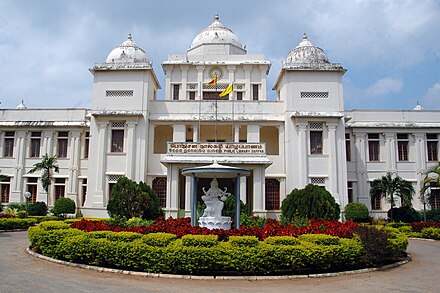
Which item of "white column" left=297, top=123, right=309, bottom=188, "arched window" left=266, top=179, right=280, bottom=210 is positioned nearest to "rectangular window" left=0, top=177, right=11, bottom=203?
"arched window" left=266, top=179, right=280, bottom=210

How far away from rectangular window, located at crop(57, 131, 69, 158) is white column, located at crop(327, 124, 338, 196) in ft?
60.1

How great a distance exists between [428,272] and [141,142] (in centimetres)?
1797

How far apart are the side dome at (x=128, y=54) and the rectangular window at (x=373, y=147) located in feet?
53.7

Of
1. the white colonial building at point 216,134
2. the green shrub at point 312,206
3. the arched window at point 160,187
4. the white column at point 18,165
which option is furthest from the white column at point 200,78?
the green shrub at point 312,206

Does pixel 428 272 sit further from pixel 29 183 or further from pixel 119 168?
pixel 29 183

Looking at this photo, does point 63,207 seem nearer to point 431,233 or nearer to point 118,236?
point 118,236

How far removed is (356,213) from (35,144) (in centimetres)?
2250

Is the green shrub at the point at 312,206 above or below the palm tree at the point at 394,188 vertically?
below

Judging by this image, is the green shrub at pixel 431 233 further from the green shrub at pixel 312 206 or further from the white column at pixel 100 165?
the white column at pixel 100 165

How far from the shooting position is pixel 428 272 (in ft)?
33.2

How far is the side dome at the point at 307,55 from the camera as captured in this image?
25609mm

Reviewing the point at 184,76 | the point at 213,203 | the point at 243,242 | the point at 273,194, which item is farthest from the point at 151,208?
the point at 184,76

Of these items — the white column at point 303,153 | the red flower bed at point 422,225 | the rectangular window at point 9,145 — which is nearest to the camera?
the red flower bed at point 422,225

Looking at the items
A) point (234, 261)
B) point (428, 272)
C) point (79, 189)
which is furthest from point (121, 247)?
point (79, 189)
